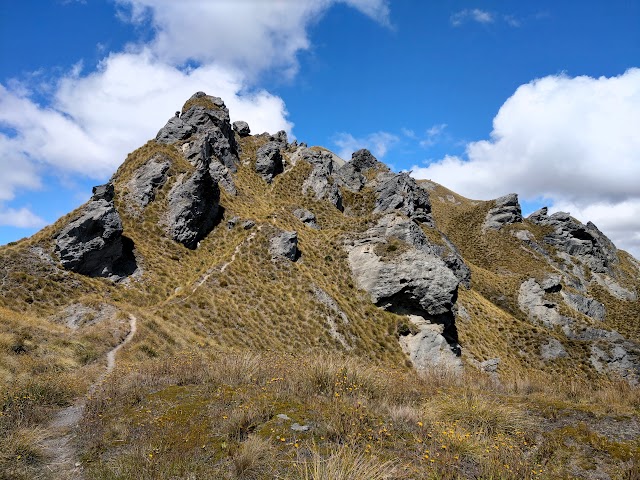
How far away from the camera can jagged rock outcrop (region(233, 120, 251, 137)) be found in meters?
81.4

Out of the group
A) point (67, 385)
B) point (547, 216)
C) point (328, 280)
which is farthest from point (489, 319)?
point (547, 216)

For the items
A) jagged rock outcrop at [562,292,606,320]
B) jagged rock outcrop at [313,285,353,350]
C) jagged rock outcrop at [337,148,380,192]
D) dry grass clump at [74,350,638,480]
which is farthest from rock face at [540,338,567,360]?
dry grass clump at [74,350,638,480]

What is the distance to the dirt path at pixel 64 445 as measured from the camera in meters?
6.01

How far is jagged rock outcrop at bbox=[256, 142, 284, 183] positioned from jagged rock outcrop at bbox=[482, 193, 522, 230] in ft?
233

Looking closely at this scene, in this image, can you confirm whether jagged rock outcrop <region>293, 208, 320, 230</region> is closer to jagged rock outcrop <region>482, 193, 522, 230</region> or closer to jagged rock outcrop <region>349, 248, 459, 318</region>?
jagged rock outcrop <region>349, 248, 459, 318</region>

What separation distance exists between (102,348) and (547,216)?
135 m

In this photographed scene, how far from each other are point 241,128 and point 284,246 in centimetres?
4828

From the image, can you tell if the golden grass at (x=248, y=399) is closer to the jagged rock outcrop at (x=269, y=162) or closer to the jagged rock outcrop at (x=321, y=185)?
the jagged rock outcrop at (x=321, y=185)

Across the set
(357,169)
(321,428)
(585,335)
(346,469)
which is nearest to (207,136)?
(357,169)

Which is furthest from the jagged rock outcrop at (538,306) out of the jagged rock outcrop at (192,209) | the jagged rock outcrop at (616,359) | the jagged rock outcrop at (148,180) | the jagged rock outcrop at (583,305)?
the jagged rock outcrop at (148,180)

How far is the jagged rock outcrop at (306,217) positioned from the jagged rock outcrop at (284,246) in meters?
12.3

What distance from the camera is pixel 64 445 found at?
7.13 metres

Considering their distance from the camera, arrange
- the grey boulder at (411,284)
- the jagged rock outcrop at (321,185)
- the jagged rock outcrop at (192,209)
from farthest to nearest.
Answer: the jagged rock outcrop at (321,185) < the jagged rock outcrop at (192,209) < the grey boulder at (411,284)

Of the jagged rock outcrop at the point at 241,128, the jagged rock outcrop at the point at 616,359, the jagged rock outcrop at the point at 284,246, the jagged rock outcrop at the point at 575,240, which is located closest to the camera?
the jagged rock outcrop at the point at 284,246
